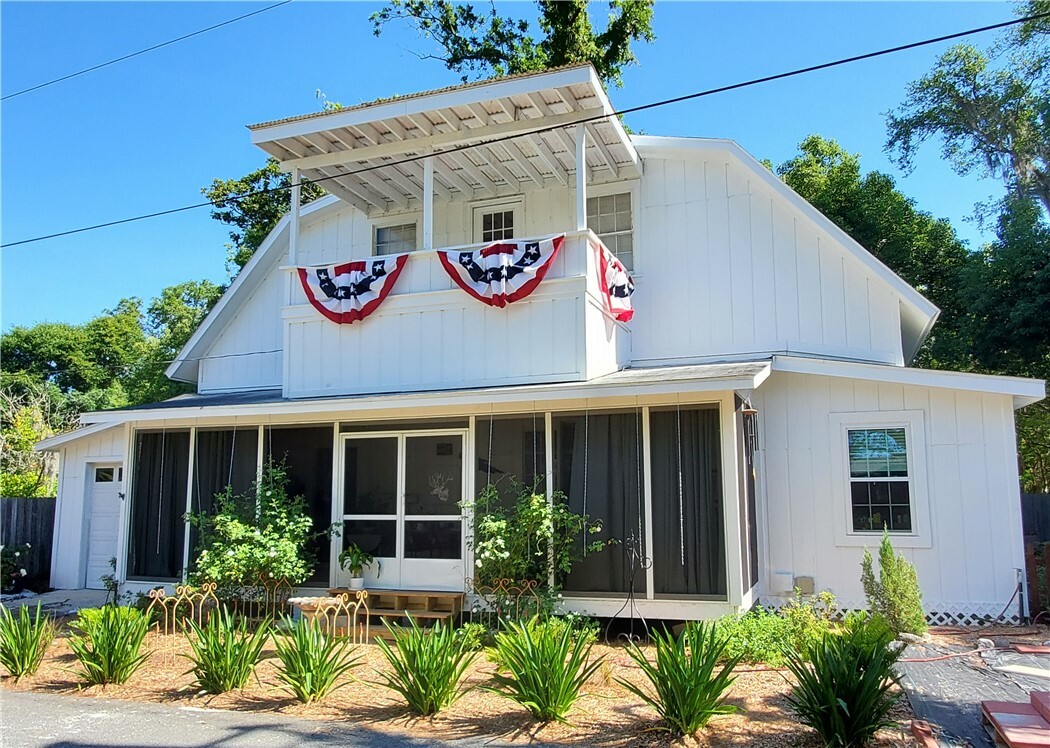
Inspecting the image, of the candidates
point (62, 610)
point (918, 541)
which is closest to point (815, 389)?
point (918, 541)

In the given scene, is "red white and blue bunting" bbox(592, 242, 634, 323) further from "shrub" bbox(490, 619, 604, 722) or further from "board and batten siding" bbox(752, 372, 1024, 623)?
"shrub" bbox(490, 619, 604, 722)

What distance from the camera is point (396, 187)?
13.5 m

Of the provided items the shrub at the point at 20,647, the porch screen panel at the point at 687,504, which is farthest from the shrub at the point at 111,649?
the porch screen panel at the point at 687,504

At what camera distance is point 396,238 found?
14461mm

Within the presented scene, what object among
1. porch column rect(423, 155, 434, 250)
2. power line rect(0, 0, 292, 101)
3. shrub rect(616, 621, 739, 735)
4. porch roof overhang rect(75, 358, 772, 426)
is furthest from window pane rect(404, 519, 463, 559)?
power line rect(0, 0, 292, 101)

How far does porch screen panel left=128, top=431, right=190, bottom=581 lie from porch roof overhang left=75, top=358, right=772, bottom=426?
26.9 inches

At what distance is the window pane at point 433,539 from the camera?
1034 centimetres

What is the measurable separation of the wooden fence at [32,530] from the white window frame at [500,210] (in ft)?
34.5

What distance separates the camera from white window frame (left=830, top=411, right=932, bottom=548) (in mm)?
10398

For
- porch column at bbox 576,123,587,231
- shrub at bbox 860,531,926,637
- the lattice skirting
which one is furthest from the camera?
porch column at bbox 576,123,587,231

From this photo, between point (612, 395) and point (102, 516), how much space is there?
1137cm

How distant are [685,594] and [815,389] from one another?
3.64m

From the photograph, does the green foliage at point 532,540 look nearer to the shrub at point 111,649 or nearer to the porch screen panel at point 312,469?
the porch screen panel at point 312,469

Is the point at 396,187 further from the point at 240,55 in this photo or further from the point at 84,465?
the point at 84,465
